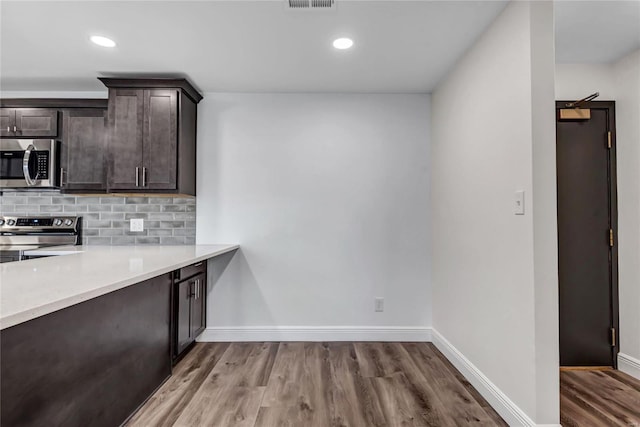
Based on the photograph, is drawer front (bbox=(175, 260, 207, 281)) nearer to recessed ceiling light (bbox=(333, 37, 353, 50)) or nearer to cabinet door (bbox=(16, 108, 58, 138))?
cabinet door (bbox=(16, 108, 58, 138))

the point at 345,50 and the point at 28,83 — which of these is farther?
the point at 28,83

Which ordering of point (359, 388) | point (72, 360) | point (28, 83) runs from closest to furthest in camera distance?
point (72, 360) < point (359, 388) < point (28, 83)

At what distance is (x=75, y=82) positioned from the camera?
3072 mm

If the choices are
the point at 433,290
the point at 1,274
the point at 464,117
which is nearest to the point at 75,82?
the point at 1,274

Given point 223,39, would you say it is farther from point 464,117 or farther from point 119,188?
point 464,117

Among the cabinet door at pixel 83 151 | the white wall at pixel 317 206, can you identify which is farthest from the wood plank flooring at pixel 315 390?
the cabinet door at pixel 83 151

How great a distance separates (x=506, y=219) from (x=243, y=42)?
2.04m

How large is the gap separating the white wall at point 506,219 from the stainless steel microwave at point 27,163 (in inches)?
138

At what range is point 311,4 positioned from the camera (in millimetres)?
1926

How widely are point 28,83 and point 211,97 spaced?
5.32 feet

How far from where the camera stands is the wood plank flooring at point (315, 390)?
6.34 feet

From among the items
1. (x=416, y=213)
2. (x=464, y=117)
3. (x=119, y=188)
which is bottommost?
(x=416, y=213)

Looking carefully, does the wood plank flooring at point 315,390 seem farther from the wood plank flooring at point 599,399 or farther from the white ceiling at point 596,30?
the white ceiling at point 596,30

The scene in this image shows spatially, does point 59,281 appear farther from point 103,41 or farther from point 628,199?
point 628,199
